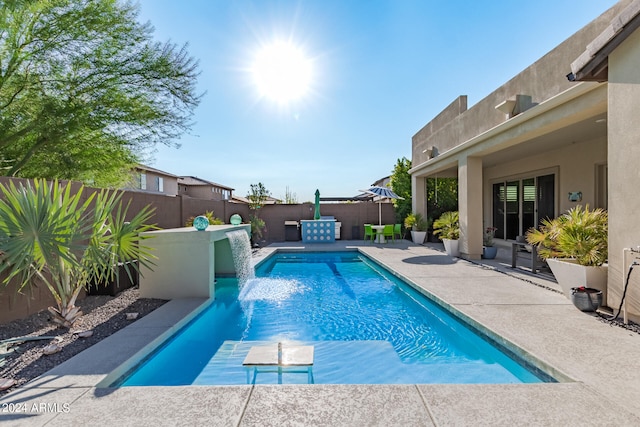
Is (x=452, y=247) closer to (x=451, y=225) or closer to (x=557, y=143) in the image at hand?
(x=451, y=225)

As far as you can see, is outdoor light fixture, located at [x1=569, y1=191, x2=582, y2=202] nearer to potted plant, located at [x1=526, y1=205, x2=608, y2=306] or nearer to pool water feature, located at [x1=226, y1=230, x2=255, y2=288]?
potted plant, located at [x1=526, y1=205, x2=608, y2=306]

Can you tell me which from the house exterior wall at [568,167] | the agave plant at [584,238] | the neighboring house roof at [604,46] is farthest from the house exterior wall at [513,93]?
the house exterior wall at [568,167]

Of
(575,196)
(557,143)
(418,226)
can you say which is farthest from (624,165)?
(418,226)

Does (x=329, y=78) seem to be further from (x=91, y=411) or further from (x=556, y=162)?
(x=91, y=411)

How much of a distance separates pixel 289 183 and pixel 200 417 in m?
30.6

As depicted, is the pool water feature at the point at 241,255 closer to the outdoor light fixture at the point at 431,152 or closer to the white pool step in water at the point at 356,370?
the white pool step in water at the point at 356,370

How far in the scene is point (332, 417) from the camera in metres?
2.29

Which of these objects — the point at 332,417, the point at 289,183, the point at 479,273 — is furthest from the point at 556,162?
the point at 289,183

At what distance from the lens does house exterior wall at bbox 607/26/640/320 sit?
13.0ft

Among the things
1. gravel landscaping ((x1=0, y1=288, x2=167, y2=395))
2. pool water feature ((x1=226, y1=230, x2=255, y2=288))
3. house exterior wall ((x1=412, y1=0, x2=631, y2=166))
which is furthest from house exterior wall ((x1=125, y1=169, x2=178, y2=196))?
house exterior wall ((x1=412, y1=0, x2=631, y2=166))

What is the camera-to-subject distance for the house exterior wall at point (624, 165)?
13.0 ft

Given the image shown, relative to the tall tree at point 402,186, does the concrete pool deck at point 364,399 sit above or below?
below

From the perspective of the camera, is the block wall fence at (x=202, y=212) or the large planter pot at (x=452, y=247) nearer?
the block wall fence at (x=202, y=212)

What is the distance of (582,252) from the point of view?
4.70 metres
